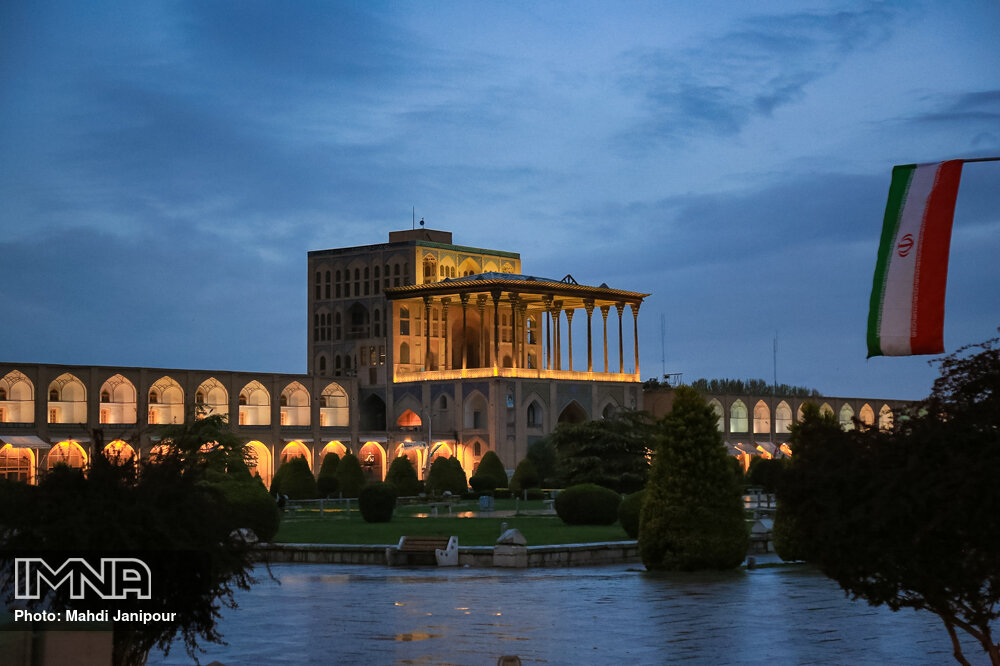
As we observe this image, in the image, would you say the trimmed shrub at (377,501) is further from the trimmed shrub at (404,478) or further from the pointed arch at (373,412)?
the pointed arch at (373,412)

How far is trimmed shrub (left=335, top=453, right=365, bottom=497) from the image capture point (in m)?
55.8

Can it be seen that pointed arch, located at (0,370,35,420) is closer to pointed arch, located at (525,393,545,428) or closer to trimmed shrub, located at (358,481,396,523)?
pointed arch, located at (525,393,545,428)

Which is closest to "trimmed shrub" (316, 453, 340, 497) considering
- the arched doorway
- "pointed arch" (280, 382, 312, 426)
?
"pointed arch" (280, 382, 312, 426)

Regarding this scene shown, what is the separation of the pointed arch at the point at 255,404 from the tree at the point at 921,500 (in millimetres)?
58226

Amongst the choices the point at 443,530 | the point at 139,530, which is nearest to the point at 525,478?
the point at 443,530

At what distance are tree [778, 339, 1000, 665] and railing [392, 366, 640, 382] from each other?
61.9 metres

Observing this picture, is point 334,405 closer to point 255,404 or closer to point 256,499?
point 255,404

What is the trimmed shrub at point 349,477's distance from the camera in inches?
2199

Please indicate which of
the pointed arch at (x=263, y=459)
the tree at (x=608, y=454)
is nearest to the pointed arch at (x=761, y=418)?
the pointed arch at (x=263, y=459)

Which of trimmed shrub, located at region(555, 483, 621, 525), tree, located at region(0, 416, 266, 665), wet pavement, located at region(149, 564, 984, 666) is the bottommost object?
wet pavement, located at region(149, 564, 984, 666)

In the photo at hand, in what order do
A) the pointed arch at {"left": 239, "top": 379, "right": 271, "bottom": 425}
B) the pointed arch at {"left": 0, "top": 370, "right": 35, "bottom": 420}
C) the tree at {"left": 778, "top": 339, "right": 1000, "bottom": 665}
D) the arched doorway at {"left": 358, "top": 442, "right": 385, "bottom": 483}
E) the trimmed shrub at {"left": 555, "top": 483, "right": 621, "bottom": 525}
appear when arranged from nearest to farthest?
the tree at {"left": 778, "top": 339, "right": 1000, "bottom": 665} < the trimmed shrub at {"left": 555, "top": 483, "right": 621, "bottom": 525} < the pointed arch at {"left": 0, "top": 370, "right": 35, "bottom": 420} < the pointed arch at {"left": 239, "top": 379, "right": 271, "bottom": 425} < the arched doorway at {"left": 358, "top": 442, "right": 385, "bottom": 483}

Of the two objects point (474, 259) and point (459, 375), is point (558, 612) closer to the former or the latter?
point (459, 375)

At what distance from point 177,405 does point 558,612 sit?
50.0 m

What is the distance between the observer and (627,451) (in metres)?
50.6
